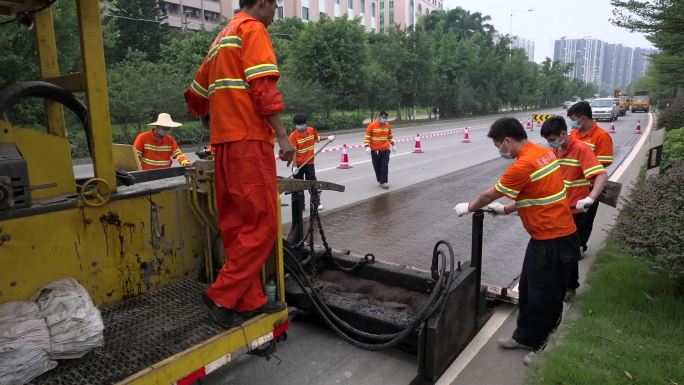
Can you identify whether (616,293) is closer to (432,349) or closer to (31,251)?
(432,349)

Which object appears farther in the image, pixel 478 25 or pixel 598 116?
pixel 478 25

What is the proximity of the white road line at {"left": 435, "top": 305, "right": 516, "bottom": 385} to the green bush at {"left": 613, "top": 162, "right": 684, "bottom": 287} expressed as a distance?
3.76 feet

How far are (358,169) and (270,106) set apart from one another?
11072mm

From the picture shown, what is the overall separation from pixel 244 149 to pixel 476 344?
2456 mm

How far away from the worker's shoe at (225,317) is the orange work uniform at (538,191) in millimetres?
1946

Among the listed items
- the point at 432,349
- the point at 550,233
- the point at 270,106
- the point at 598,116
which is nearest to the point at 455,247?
the point at 550,233

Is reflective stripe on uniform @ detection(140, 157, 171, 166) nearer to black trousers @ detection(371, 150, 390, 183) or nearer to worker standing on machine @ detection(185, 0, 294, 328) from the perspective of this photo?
worker standing on machine @ detection(185, 0, 294, 328)

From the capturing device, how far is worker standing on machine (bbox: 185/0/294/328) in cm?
267

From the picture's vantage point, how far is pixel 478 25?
3300 inches

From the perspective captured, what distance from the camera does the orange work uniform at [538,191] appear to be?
3.55 m

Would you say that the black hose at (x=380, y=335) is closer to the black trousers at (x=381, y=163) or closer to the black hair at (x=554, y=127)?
the black hair at (x=554, y=127)

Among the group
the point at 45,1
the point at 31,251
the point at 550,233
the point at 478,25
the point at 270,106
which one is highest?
the point at 478,25

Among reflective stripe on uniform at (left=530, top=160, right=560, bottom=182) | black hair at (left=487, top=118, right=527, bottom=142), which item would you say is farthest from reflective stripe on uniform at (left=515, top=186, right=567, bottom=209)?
black hair at (left=487, top=118, right=527, bottom=142)

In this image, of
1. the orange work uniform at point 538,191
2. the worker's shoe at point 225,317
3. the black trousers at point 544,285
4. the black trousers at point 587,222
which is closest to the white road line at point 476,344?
the black trousers at point 544,285
